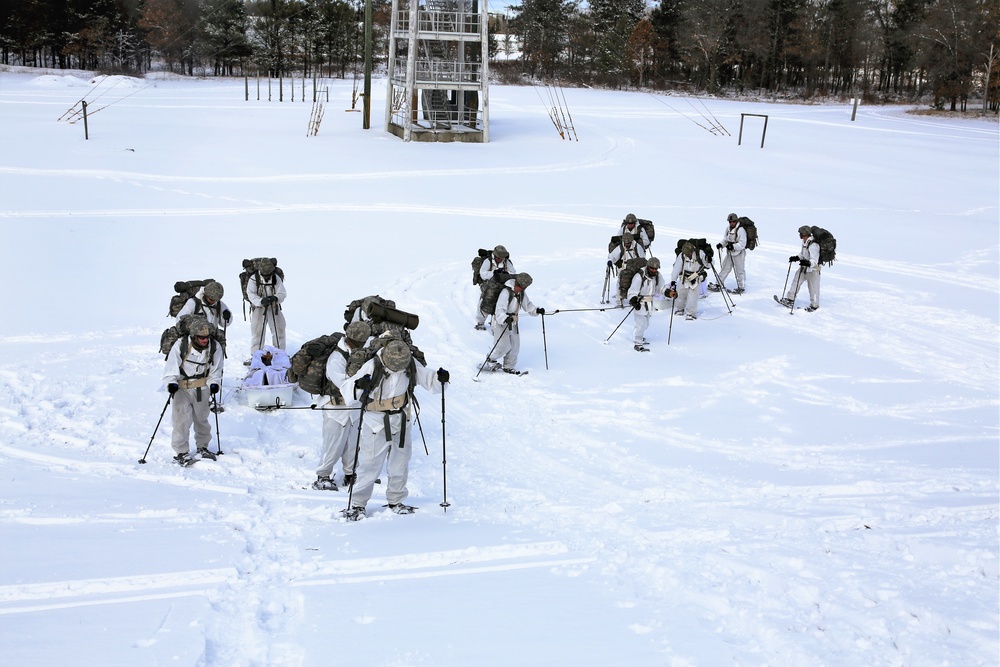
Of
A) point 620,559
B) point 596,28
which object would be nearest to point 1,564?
point 620,559

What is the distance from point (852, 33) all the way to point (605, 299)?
53.6 m

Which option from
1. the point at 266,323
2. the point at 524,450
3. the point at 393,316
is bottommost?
the point at 524,450

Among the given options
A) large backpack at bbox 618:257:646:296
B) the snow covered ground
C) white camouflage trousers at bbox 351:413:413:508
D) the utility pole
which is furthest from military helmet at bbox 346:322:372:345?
the utility pole

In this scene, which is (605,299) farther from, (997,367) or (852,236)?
(852,236)

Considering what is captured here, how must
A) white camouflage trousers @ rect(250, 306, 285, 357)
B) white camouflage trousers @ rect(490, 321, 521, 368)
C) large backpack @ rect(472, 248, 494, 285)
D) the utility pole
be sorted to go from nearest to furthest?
white camouflage trousers @ rect(250, 306, 285, 357) < white camouflage trousers @ rect(490, 321, 521, 368) < large backpack @ rect(472, 248, 494, 285) < the utility pole

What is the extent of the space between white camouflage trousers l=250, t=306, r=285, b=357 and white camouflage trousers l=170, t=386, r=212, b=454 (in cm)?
287

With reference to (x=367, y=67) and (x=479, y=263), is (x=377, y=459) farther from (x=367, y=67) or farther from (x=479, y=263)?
(x=367, y=67)

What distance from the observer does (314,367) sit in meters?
9.22

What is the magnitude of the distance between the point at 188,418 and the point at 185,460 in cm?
47

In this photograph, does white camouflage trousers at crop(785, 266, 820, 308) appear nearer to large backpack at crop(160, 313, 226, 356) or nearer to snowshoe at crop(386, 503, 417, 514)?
snowshoe at crop(386, 503, 417, 514)

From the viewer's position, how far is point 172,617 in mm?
5949

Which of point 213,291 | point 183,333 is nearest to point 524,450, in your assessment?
point 183,333

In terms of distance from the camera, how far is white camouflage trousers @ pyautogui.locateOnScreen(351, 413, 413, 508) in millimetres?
8172

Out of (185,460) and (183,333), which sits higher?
(183,333)
